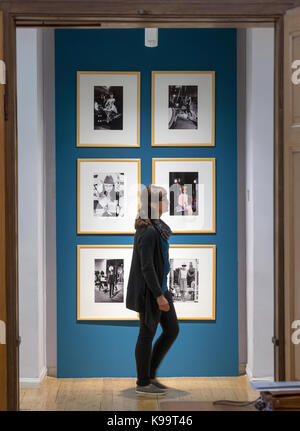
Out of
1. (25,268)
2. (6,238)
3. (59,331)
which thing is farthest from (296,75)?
(59,331)

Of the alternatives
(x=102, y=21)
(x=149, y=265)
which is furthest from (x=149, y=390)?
(x=102, y=21)

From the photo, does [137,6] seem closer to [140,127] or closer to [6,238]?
[6,238]

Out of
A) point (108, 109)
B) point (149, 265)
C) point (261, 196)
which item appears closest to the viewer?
point (149, 265)

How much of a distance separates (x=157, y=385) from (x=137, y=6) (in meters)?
2.91

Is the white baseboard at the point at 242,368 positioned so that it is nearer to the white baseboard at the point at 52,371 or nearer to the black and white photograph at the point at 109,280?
the black and white photograph at the point at 109,280

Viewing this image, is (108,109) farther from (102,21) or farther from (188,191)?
(102,21)

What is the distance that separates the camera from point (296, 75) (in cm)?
288

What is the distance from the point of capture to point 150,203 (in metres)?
4.68

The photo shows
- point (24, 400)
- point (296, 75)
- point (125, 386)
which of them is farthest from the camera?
point (125, 386)

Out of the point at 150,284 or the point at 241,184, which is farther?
the point at 241,184

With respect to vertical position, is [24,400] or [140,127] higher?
[140,127]

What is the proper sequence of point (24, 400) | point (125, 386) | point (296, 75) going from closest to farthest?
point (296, 75) → point (24, 400) → point (125, 386)

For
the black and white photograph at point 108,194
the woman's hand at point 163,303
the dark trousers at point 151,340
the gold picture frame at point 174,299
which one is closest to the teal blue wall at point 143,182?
the gold picture frame at point 174,299

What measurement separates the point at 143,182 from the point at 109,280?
2.70 ft
